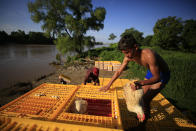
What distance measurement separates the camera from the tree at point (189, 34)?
18413 mm

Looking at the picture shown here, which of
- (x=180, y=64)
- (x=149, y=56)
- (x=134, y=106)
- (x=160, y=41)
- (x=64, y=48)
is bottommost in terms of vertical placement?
(x=134, y=106)

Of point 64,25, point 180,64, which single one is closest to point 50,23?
point 64,25

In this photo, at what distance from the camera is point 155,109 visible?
1944mm

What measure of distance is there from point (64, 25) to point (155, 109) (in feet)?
51.1

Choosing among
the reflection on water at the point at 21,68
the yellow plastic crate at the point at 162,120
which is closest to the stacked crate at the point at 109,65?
the reflection on water at the point at 21,68

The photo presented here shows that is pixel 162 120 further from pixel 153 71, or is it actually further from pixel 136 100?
pixel 153 71

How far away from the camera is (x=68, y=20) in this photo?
12.7 meters

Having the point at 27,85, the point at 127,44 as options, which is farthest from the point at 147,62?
the point at 27,85

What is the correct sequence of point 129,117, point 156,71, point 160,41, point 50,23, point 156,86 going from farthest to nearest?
point 160,41
point 50,23
point 129,117
point 156,86
point 156,71

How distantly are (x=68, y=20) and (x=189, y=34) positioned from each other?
2430cm

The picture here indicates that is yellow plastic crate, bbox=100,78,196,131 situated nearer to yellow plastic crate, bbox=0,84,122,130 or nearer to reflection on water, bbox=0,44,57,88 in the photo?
yellow plastic crate, bbox=0,84,122,130

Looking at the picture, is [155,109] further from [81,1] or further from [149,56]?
[81,1]

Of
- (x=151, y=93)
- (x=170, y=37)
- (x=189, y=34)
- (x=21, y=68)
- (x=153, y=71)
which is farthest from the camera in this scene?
Result: (x=170, y=37)

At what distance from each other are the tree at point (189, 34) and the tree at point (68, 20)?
60.4ft
